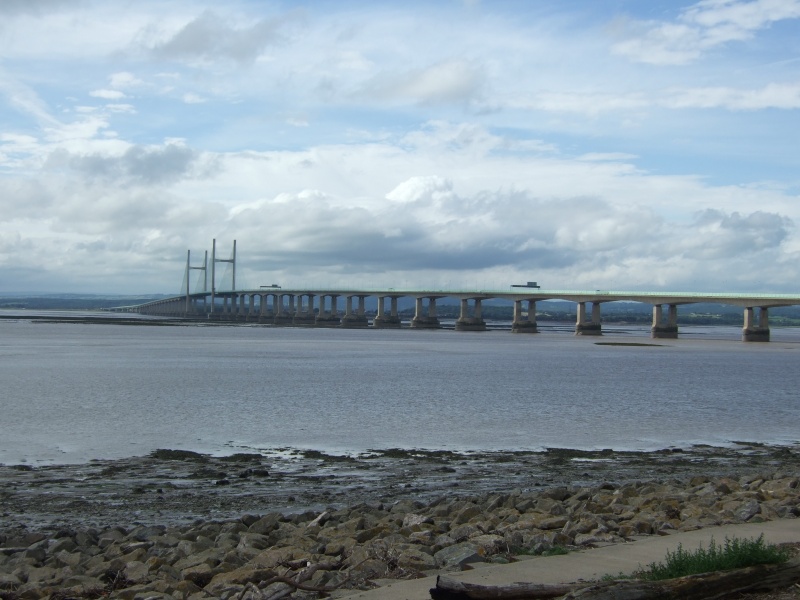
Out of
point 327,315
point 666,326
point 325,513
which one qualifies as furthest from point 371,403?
point 327,315

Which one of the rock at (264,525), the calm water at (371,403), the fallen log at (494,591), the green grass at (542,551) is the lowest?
the calm water at (371,403)

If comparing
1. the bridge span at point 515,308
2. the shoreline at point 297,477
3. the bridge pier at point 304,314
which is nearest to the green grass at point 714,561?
the shoreline at point 297,477

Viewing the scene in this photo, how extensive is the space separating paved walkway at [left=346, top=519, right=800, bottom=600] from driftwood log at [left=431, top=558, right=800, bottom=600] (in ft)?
2.11

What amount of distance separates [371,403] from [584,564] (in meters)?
29.3

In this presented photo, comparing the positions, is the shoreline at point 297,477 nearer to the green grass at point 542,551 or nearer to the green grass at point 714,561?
the green grass at point 542,551

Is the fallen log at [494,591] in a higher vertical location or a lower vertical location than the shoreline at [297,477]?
higher

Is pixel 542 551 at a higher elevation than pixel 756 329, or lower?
lower

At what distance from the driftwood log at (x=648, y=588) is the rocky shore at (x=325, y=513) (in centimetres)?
179

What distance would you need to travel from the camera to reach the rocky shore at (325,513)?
423 inches

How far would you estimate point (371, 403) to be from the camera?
39.0 meters

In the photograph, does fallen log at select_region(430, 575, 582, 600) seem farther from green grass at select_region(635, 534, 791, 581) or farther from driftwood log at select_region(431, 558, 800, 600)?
green grass at select_region(635, 534, 791, 581)

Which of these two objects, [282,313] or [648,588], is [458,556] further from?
[282,313]

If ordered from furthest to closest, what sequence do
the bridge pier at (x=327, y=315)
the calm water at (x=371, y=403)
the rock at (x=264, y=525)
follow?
the bridge pier at (x=327, y=315) < the calm water at (x=371, y=403) < the rock at (x=264, y=525)

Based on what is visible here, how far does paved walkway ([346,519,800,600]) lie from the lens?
9.06m
